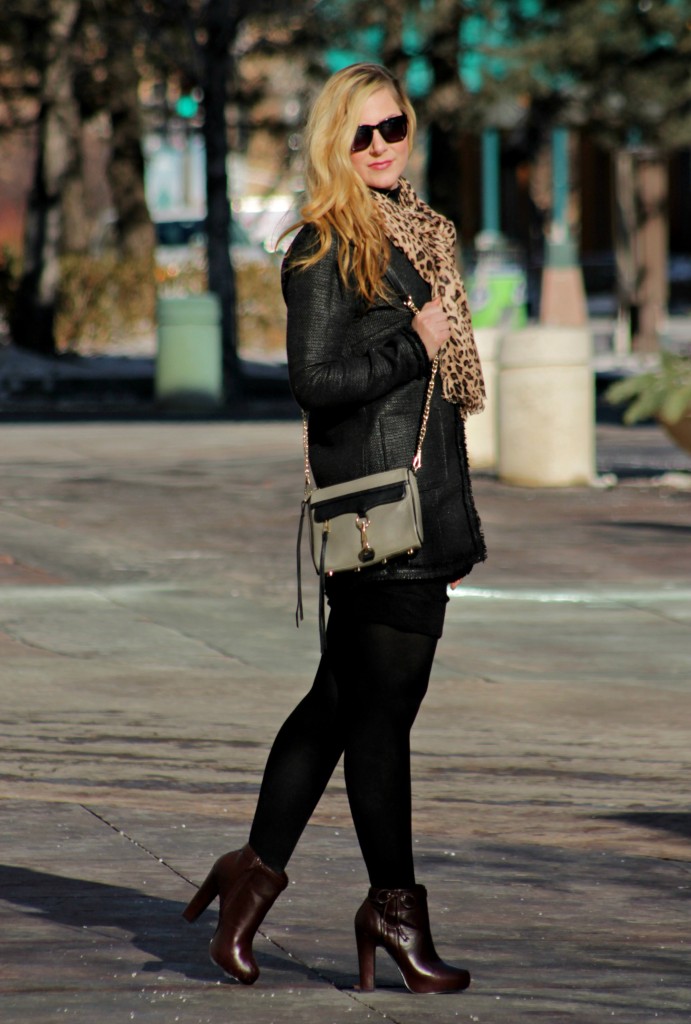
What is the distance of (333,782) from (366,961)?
6.94 ft

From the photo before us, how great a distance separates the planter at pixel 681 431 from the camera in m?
13.1

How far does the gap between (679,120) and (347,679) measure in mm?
26630

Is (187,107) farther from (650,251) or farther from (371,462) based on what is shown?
(371,462)

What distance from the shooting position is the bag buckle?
12.8 feet

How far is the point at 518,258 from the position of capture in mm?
39531

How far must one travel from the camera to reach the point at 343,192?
12.9ft

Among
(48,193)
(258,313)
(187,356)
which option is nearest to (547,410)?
(187,356)

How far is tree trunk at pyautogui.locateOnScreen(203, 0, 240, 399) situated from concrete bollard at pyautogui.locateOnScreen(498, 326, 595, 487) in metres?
8.04

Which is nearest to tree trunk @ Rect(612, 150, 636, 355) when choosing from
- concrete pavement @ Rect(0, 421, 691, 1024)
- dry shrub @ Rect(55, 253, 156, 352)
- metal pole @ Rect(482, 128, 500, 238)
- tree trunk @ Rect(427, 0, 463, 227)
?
tree trunk @ Rect(427, 0, 463, 227)

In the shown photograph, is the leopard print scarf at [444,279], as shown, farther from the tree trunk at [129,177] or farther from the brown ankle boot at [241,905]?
the tree trunk at [129,177]

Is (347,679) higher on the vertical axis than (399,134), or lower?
lower

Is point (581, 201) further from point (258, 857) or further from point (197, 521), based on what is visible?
point (258, 857)

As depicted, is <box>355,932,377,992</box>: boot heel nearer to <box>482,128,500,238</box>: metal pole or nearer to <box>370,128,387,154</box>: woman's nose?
<box>370,128,387,154</box>: woman's nose

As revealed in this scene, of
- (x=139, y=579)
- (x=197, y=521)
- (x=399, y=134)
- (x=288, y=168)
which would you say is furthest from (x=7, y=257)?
(x=399, y=134)
